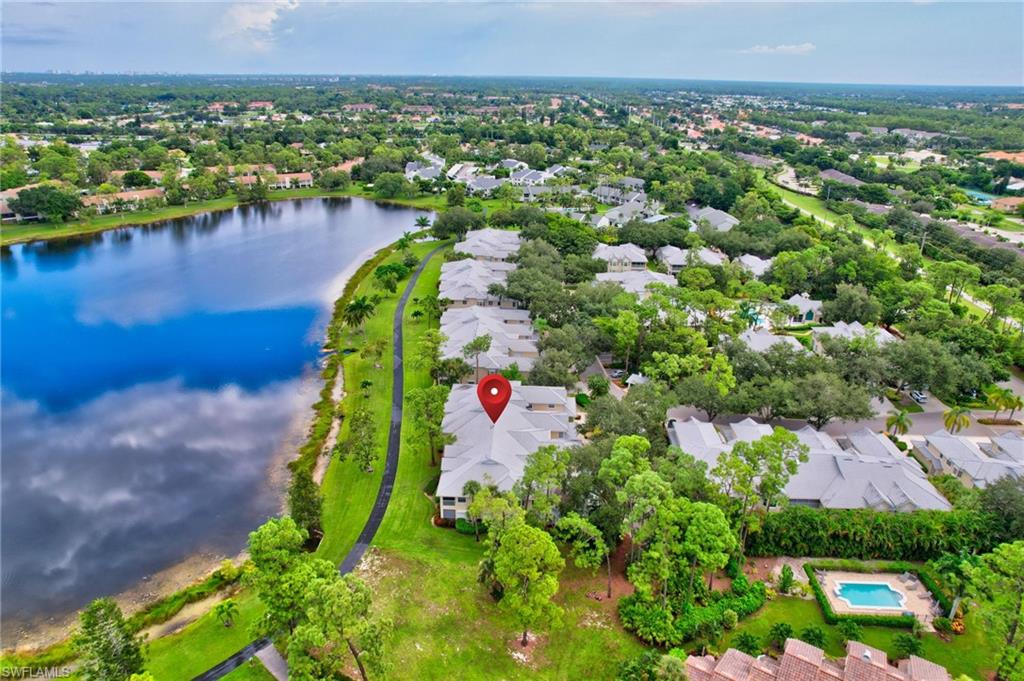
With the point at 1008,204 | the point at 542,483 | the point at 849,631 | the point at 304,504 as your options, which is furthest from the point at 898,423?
the point at 1008,204

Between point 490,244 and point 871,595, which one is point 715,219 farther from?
point 871,595

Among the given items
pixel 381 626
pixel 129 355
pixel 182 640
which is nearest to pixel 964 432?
pixel 381 626

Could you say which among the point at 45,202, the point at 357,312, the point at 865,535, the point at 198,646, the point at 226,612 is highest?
the point at 45,202

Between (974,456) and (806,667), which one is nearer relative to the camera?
(806,667)

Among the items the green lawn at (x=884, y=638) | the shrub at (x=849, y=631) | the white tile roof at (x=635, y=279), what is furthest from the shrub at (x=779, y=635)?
the white tile roof at (x=635, y=279)

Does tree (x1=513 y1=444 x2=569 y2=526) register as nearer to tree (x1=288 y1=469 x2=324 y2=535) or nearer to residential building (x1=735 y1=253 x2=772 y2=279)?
tree (x1=288 y1=469 x2=324 y2=535)

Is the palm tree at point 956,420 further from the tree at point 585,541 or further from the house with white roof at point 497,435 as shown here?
the tree at point 585,541

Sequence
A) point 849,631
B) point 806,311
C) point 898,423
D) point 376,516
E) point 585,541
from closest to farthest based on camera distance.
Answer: point 849,631
point 585,541
point 376,516
point 898,423
point 806,311
